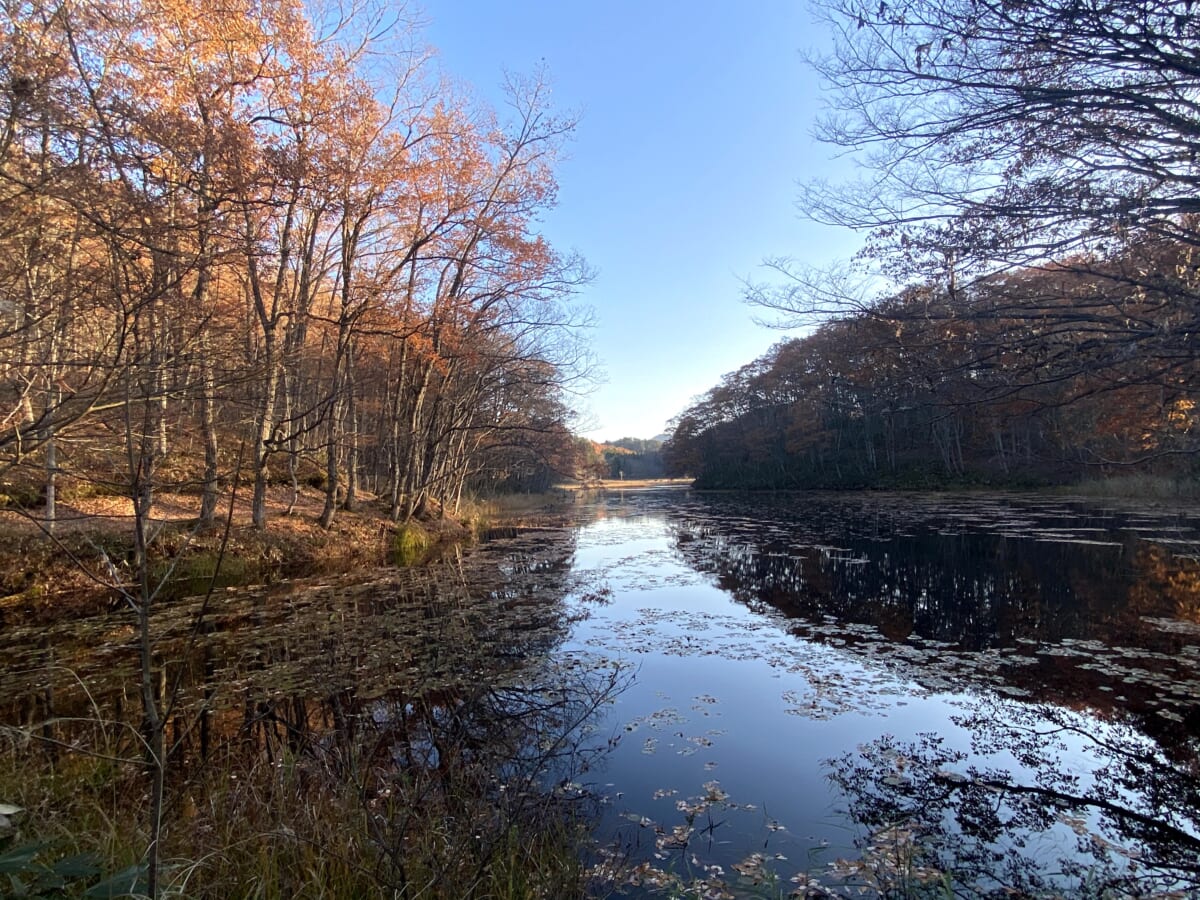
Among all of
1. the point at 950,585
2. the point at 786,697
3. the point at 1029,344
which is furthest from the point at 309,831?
the point at 950,585

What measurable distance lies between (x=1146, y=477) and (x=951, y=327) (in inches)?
1117

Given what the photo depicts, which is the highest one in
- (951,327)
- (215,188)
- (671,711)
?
(215,188)

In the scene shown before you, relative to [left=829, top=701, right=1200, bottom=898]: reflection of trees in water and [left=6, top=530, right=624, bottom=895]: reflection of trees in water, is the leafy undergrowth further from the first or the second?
[left=829, top=701, right=1200, bottom=898]: reflection of trees in water

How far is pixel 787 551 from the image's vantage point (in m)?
16.0

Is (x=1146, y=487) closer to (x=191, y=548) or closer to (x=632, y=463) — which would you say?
(x=191, y=548)

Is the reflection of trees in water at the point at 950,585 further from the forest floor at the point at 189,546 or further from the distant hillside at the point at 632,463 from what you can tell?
the distant hillside at the point at 632,463

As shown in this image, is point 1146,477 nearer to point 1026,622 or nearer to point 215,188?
point 1026,622

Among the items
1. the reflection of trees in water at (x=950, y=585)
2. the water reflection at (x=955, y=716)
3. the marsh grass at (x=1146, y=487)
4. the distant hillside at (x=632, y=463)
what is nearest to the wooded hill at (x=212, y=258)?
the water reflection at (x=955, y=716)

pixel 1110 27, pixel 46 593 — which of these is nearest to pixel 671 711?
pixel 1110 27

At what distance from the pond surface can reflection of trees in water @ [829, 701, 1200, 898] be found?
0.02 meters

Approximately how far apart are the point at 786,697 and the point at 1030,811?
2.23 metres

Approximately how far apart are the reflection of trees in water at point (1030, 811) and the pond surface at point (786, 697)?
0.7 inches

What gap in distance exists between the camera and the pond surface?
356 cm

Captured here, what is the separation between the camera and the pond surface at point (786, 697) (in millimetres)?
3562
